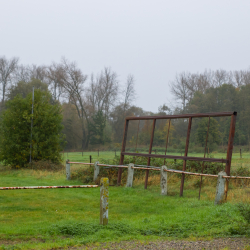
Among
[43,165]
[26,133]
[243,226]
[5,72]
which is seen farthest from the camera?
[5,72]

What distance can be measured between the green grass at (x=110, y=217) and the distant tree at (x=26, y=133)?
31.4 feet

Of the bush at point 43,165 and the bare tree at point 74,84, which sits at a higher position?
the bare tree at point 74,84

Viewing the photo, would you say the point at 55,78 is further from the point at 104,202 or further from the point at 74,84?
the point at 104,202

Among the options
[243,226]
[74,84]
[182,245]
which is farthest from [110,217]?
[74,84]

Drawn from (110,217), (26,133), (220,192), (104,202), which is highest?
(26,133)

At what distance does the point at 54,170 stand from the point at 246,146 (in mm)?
30485

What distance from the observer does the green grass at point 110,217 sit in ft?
19.3

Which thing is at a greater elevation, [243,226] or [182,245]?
[243,226]

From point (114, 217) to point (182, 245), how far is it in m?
2.95

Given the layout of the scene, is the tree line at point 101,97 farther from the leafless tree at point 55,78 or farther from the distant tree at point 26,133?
the distant tree at point 26,133

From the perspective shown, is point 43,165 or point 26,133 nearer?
point 43,165

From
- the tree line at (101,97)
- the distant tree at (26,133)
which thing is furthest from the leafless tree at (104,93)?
the distant tree at (26,133)

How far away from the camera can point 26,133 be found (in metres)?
21.0

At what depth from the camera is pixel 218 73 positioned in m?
56.8
